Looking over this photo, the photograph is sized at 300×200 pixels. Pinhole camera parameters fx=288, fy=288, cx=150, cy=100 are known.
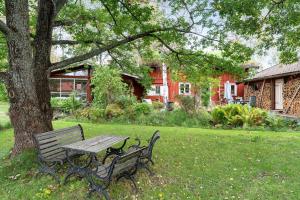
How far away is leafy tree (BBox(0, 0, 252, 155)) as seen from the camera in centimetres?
636

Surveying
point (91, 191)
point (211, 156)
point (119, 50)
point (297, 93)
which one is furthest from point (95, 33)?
point (297, 93)

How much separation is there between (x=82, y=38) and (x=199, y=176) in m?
5.97

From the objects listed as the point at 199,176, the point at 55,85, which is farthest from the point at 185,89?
the point at 199,176

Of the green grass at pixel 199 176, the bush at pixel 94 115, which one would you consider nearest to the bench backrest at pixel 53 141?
the green grass at pixel 199 176

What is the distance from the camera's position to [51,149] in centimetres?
598

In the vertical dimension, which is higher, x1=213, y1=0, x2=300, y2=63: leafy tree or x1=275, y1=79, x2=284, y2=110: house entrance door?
x1=213, y1=0, x2=300, y2=63: leafy tree

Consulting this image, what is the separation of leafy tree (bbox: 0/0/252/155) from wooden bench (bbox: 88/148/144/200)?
99.2 inches

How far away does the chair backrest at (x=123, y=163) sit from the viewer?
446 centimetres

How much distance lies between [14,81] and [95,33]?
416cm

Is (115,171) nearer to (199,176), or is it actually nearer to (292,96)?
(199,176)

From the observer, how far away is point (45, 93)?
731 cm

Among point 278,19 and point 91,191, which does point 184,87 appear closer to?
point 278,19

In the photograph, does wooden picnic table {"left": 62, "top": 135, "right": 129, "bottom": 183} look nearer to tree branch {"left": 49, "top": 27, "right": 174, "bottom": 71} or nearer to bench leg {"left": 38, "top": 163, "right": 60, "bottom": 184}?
bench leg {"left": 38, "top": 163, "right": 60, "bottom": 184}

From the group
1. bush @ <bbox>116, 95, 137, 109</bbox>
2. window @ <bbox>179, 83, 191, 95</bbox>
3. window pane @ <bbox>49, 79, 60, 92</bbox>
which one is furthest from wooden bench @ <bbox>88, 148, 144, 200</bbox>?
window @ <bbox>179, 83, 191, 95</bbox>
